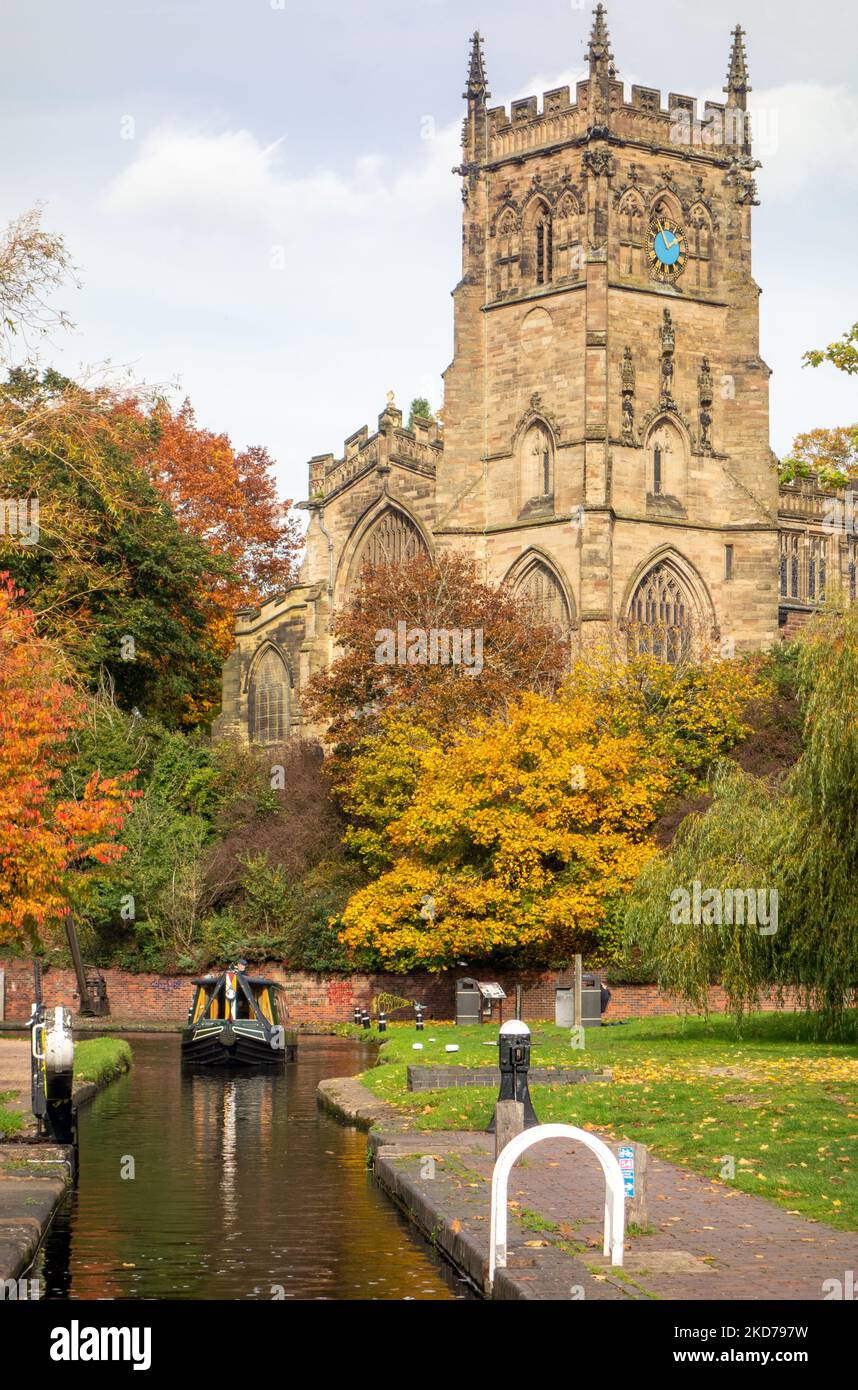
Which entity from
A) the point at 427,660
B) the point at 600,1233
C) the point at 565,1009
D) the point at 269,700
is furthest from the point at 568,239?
the point at 600,1233

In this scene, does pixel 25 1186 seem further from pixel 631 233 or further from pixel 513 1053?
pixel 631 233

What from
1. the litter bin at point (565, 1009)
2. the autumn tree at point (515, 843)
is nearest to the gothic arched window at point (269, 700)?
the autumn tree at point (515, 843)

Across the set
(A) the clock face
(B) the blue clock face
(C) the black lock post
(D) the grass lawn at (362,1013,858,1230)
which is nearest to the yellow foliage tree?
(D) the grass lawn at (362,1013,858,1230)

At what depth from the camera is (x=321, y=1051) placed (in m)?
38.3

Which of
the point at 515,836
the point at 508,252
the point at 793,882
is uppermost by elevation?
the point at 508,252

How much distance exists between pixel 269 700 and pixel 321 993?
18685mm

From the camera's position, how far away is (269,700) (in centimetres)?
6575

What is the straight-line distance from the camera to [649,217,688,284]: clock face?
59.8 m

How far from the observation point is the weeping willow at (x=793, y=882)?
85.6ft

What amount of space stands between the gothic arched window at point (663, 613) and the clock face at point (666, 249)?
30.4 feet

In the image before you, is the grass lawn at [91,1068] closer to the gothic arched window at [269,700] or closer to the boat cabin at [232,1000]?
the boat cabin at [232,1000]

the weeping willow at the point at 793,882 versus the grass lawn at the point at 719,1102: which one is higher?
the weeping willow at the point at 793,882
